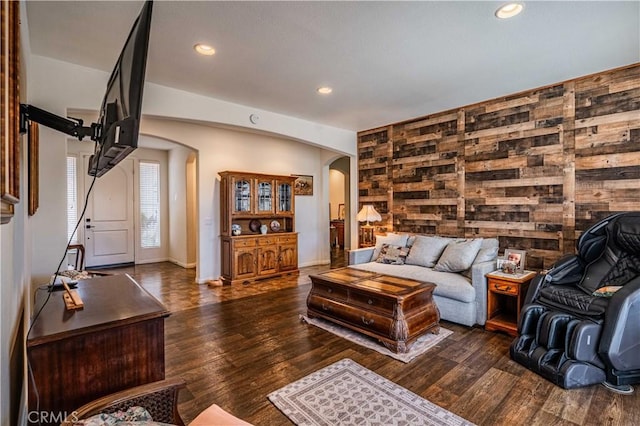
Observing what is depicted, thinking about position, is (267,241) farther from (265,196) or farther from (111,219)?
(111,219)

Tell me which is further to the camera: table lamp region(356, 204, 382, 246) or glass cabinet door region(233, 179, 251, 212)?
glass cabinet door region(233, 179, 251, 212)

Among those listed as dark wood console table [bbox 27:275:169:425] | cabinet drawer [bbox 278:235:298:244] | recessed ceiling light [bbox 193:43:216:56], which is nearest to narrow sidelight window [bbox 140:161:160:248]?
cabinet drawer [bbox 278:235:298:244]

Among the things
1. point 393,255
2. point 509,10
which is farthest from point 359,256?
point 509,10

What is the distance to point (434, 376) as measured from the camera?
2.54 m

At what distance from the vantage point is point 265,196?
A: 19.9 feet

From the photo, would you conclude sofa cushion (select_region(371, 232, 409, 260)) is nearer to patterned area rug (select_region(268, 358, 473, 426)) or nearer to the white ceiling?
the white ceiling

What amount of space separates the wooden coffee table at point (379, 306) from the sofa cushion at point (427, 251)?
0.88 metres

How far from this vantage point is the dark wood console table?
1397 millimetres

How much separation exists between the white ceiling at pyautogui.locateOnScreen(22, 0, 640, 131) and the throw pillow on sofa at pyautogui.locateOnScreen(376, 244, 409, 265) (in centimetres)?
215

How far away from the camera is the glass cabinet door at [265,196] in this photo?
598cm

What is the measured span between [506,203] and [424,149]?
4.81 ft

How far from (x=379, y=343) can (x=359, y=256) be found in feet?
6.25

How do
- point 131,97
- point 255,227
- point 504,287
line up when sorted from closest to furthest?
1. point 131,97
2. point 504,287
3. point 255,227

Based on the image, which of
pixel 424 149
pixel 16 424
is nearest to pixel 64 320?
pixel 16 424
